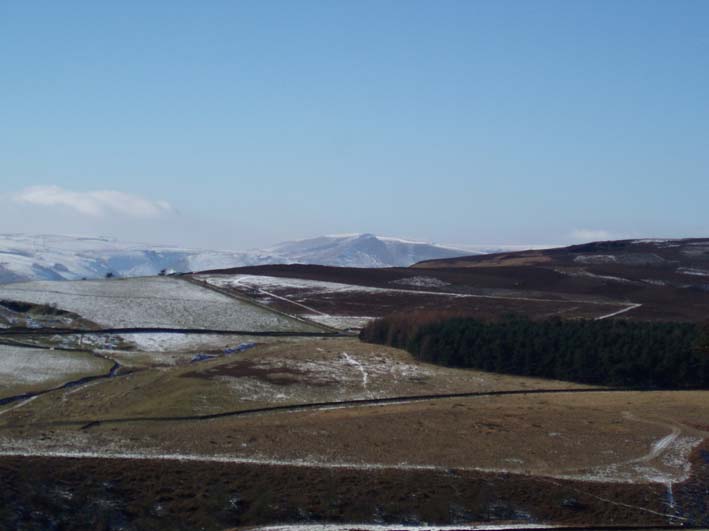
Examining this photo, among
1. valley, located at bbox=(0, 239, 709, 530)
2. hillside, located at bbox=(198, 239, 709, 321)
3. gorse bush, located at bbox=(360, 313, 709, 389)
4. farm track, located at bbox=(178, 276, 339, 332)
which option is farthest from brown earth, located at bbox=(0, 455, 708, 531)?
farm track, located at bbox=(178, 276, 339, 332)

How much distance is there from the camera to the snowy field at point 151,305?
288ft

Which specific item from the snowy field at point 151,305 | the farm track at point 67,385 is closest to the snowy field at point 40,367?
the farm track at point 67,385

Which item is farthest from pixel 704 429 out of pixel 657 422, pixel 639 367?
pixel 639 367

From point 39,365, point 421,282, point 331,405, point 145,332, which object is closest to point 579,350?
point 331,405

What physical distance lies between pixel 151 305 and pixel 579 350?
163 ft

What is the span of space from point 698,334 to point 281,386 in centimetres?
3150

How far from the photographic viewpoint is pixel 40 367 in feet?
203

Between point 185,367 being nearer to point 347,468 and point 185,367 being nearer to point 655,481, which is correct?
point 347,468

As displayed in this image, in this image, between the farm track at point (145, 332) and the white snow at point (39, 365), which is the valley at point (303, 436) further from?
the farm track at point (145, 332)

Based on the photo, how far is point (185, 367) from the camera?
205ft

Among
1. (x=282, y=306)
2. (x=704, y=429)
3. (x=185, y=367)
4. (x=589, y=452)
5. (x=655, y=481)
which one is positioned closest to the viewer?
(x=655, y=481)

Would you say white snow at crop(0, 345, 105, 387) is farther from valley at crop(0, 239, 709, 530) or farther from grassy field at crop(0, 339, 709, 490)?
grassy field at crop(0, 339, 709, 490)

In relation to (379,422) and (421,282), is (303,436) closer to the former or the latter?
(379,422)

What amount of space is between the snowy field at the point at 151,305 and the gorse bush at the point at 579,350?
22.2m
